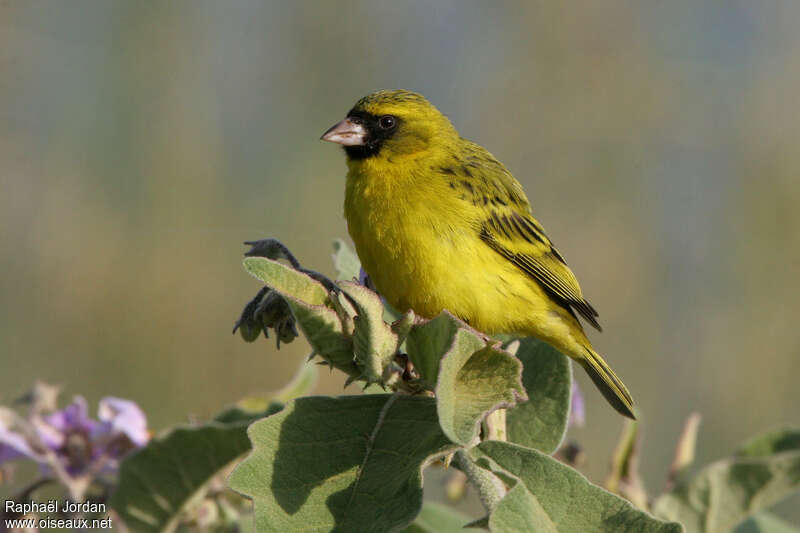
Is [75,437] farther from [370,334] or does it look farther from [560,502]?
[560,502]

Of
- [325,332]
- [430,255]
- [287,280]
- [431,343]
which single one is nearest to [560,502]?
[431,343]

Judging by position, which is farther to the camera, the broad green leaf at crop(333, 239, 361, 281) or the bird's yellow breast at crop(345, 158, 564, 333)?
the bird's yellow breast at crop(345, 158, 564, 333)

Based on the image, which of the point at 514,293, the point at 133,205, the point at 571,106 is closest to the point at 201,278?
the point at 133,205

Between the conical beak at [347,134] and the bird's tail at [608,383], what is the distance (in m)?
1.19

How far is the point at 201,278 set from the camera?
7.21 meters

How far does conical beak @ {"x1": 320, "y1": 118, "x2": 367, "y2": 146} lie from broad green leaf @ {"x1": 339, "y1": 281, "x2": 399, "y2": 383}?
7.00 feet

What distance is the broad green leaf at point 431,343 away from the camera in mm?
1859

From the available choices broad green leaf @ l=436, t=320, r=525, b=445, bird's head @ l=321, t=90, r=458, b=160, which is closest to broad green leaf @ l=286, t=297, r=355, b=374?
broad green leaf @ l=436, t=320, r=525, b=445

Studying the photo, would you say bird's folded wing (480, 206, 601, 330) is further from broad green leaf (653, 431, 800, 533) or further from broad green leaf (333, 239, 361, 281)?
broad green leaf (653, 431, 800, 533)

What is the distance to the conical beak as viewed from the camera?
3.97 meters

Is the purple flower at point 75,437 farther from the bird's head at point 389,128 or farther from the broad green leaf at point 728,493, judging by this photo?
the bird's head at point 389,128

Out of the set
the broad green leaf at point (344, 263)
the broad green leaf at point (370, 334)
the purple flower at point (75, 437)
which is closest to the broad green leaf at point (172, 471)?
the purple flower at point (75, 437)

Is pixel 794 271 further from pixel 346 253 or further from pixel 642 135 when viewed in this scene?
pixel 346 253

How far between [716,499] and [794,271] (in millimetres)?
5055
